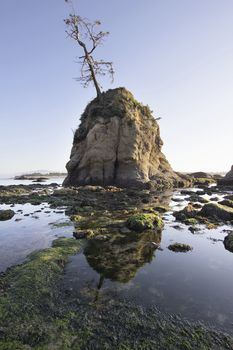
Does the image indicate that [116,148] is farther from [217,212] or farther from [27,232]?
[27,232]

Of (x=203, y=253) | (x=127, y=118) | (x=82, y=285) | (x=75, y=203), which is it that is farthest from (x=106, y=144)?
(x=82, y=285)

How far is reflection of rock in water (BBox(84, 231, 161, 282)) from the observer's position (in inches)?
504

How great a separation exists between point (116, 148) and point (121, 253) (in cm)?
3976

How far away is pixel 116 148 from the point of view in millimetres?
53875

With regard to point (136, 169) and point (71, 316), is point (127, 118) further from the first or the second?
point (71, 316)

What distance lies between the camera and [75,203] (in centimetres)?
3206

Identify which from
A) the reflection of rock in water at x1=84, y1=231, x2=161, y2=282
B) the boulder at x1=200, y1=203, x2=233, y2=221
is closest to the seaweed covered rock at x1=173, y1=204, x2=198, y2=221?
the boulder at x1=200, y1=203, x2=233, y2=221

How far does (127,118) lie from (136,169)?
10.4 meters

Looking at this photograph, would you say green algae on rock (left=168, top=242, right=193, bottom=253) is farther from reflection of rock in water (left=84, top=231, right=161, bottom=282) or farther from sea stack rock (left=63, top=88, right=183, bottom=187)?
sea stack rock (left=63, top=88, right=183, bottom=187)

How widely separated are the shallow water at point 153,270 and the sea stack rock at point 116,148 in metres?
31.8

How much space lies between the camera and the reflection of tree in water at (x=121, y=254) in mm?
12711

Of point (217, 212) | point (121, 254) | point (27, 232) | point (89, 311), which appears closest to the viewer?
point (89, 311)

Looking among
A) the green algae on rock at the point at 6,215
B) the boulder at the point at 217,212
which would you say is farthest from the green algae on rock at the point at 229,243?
the green algae on rock at the point at 6,215

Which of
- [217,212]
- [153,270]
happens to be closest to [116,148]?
[217,212]
